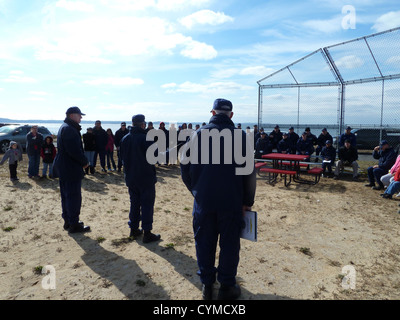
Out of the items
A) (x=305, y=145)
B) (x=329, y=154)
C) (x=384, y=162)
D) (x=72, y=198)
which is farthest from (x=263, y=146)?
(x=72, y=198)

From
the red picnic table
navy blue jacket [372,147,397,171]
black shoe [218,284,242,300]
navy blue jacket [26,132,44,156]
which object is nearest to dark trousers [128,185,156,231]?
black shoe [218,284,242,300]

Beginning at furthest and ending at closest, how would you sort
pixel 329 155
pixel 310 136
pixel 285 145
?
pixel 285 145
pixel 310 136
pixel 329 155

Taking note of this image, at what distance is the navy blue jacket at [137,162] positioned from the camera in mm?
4191

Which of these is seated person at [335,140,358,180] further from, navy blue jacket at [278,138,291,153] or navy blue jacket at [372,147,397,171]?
navy blue jacket at [278,138,291,153]

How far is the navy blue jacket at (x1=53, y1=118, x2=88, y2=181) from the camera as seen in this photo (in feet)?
14.7

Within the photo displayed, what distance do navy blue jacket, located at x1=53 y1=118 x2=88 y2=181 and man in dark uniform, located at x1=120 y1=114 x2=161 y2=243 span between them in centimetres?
81

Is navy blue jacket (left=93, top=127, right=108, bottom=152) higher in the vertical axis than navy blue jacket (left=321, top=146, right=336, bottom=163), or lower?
higher

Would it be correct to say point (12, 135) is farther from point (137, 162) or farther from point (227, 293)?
point (227, 293)

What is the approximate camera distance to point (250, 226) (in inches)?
114

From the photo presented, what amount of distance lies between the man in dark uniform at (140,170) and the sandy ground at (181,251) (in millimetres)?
552

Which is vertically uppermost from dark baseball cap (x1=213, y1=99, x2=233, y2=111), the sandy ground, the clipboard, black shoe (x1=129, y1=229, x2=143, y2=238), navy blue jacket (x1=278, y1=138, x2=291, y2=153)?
dark baseball cap (x1=213, y1=99, x2=233, y2=111)

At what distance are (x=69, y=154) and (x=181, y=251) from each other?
2.36m

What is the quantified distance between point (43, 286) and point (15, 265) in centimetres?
80
